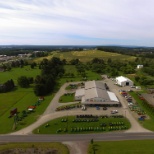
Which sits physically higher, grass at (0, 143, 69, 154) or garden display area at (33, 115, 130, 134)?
grass at (0, 143, 69, 154)

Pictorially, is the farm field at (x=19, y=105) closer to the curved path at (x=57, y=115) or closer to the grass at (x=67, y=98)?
the curved path at (x=57, y=115)

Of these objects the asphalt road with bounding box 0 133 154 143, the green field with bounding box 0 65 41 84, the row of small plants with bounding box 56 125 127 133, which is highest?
the row of small plants with bounding box 56 125 127 133

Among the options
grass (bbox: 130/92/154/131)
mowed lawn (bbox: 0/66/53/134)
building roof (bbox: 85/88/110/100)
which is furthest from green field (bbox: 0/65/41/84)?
grass (bbox: 130/92/154/131)

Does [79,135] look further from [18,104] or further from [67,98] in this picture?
[18,104]

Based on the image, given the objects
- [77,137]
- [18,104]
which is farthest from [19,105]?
[77,137]

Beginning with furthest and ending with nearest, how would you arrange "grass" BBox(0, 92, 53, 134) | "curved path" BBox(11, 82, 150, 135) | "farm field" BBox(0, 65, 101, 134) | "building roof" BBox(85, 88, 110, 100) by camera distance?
"building roof" BBox(85, 88, 110, 100)
"farm field" BBox(0, 65, 101, 134)
"grass" BBox(0, 92, 53, 134)
"curved path" BBox(11, 82, 150, 135)

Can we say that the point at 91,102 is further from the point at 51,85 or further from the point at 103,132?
the point at 51,85

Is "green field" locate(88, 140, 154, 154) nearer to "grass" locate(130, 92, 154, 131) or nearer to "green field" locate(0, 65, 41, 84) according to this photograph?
"grass" locate(130, 92, 154, 131)

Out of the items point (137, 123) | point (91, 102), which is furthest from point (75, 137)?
point (91, 102)
